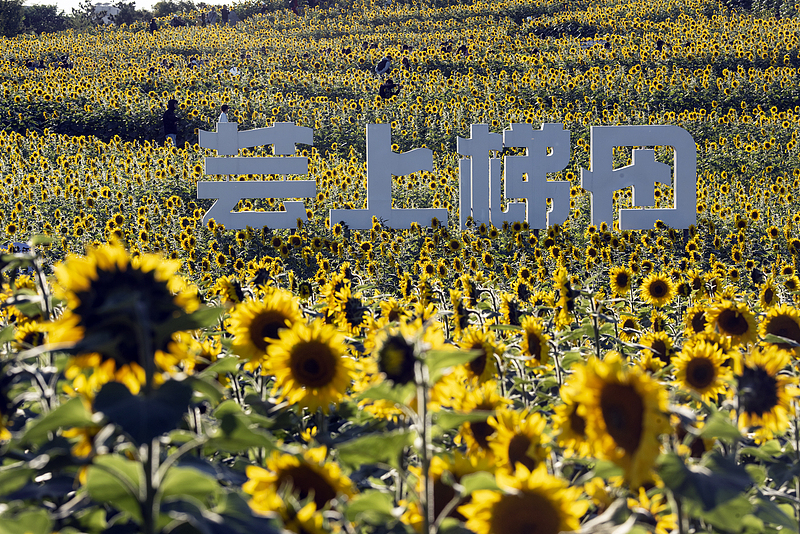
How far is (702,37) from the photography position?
21875 mm

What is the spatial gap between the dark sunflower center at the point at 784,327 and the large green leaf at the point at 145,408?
2572 mm

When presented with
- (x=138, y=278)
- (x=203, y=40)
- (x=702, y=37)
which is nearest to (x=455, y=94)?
(x=702, y=37)

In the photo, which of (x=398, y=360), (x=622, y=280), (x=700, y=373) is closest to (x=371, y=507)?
(x=398, y=360)

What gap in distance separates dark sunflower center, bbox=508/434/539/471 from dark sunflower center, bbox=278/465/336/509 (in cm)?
41

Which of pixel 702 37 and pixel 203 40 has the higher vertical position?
pixel 203 40

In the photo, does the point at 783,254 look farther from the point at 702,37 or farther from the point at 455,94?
the point at 702,37

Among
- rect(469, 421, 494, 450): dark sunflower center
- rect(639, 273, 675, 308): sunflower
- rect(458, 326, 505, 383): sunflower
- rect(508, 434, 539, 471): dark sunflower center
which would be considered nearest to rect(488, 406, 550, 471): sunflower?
rect(508, 434, 539, 471): dark sunflower center

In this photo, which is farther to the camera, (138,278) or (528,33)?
(528,33)

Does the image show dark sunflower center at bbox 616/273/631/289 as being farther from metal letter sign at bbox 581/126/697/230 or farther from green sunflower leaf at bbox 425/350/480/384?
green sunflower leaf at bbox 425/350/480/384

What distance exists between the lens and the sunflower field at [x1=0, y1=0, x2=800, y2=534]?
1.17 meters

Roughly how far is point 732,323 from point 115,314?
8.56ft

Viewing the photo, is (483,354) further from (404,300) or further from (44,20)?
(44,20)

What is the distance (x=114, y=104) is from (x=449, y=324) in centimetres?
1517

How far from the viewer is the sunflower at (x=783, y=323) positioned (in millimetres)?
2910
